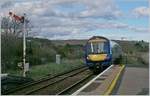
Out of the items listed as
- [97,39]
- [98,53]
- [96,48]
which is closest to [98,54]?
[98,53]

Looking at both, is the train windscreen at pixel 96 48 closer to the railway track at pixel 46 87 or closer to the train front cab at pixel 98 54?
the train front cab at pixel 98 54

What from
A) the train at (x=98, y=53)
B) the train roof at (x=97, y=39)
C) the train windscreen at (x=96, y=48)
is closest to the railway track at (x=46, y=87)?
the train at (x=98, y=53)

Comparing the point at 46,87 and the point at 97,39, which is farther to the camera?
the point at 97,39

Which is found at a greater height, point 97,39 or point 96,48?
point 97,39

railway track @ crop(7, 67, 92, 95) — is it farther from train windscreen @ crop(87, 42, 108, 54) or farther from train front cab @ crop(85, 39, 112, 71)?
train windscreen @ crop(87, 42, 108, 54)

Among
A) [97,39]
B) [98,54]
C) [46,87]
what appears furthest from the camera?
[97,39]

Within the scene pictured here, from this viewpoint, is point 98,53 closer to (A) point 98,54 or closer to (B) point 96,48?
(A) point 98,54

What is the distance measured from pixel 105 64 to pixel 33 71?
5.75 m

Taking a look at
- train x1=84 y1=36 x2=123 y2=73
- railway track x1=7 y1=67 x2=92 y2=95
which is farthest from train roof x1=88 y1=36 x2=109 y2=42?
railway track x1=7 y1=67 x2=92 y2=95

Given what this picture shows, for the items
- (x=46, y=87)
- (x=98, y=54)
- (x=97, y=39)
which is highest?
(x=97, y=39)

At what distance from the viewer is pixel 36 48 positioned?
48156 millimetres

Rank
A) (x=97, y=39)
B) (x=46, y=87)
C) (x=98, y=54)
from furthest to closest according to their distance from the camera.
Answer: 1. (x=97, y=39)
2. (x=98, y=54)
3. (x=46, y=87)

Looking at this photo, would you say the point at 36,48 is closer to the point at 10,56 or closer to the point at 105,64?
the point at 10,56

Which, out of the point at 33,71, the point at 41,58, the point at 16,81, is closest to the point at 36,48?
the point at 41,58
